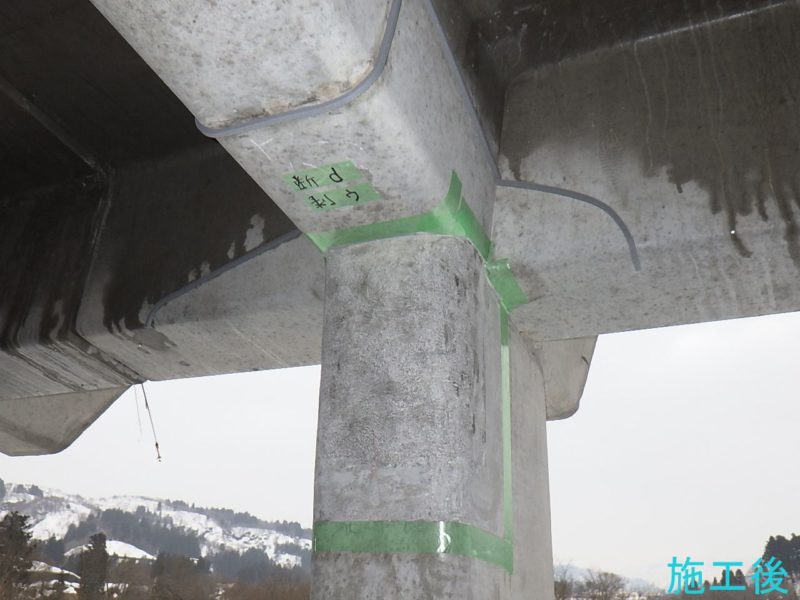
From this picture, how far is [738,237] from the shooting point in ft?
6.26

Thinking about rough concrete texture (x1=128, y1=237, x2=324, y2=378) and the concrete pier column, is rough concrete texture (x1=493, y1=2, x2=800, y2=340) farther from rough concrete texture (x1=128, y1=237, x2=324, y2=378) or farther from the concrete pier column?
rough concrete texture (x1=128, y1=237, x2=324, y2=378)

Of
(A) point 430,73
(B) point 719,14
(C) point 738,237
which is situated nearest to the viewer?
(A) point 430,73

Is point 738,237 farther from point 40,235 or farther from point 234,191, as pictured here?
point 40,235

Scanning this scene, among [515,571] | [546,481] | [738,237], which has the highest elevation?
[738,237]

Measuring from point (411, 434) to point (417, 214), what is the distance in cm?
57

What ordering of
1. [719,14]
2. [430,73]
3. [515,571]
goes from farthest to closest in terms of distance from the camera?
[719,14]
[515,571]
[430,73]

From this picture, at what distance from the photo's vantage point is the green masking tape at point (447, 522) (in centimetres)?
165

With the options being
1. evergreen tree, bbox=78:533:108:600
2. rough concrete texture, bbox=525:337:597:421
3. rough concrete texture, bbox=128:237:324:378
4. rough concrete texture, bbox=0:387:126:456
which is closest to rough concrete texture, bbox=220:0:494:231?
rough concrete texture, bbox=128:237:324:378

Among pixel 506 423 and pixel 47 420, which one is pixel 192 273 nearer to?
pixel 506 423

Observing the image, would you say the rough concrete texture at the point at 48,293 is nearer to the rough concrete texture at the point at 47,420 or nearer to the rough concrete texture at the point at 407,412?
the rough concrete texture at the point at 47,420

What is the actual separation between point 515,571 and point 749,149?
138 centimetres

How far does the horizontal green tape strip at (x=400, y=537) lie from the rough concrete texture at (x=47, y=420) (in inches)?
124

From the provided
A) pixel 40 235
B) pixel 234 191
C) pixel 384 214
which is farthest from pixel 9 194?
pixel 384 214

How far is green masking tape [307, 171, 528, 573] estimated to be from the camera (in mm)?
1653
